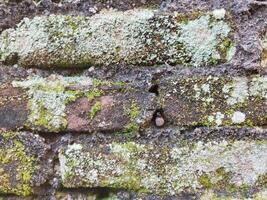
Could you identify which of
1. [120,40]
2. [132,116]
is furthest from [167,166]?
[120,40]

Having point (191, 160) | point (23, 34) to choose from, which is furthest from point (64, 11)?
point (191, 160)

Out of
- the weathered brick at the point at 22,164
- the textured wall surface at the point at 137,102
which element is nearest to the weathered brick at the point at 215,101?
the textured wall surface at the point at 137,102

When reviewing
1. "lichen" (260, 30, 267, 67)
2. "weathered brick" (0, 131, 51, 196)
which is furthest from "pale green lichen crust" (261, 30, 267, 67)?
"weathered brick" (0, 131, 51, 196)

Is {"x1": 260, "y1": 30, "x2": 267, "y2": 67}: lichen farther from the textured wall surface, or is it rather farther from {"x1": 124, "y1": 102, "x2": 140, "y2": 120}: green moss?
{"x1": 124, "y1": 102, "x2": 140, "y2": 120}: green moss

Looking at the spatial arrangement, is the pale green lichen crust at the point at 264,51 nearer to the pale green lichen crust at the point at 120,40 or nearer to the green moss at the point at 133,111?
the pale green lichen crust at the point at 120,40

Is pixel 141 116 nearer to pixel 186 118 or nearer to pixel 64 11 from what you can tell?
pixel 186 118

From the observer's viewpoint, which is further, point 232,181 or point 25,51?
point 25,51
